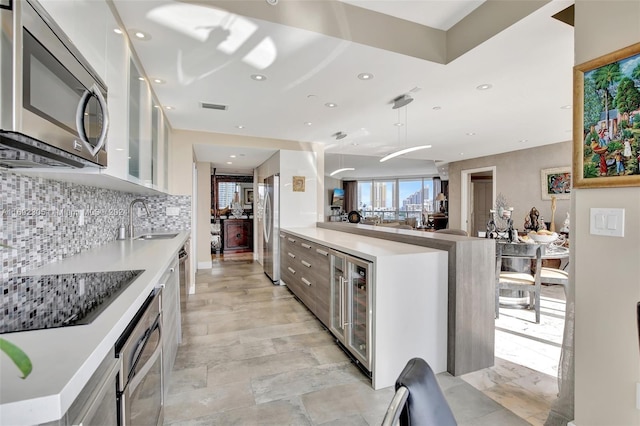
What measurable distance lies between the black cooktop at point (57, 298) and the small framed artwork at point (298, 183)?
356 centimetres

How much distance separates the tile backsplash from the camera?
1313 mm

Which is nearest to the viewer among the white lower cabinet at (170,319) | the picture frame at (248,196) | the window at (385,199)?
the white lower cabinet at (170,319)

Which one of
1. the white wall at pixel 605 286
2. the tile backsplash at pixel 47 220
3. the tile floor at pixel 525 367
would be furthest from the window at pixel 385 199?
the white wall at pixel 605 286

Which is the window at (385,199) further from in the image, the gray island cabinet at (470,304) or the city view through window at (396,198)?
the gray island cabinet at (470,304)

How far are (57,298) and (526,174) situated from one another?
7.47 metres

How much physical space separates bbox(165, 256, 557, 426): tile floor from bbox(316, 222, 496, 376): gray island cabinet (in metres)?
0.12

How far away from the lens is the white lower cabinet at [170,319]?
172 cm

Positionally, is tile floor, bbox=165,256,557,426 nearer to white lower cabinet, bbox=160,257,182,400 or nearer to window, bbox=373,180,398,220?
white lower cabinet, bbox=160,257,182,400

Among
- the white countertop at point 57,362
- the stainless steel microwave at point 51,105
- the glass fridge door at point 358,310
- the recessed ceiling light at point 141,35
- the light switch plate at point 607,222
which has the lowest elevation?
the glass fridge door at point 358,310

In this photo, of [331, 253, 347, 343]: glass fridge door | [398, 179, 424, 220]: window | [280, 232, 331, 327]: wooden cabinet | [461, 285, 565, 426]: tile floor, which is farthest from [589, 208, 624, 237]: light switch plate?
[398, 179, 424, 220]: window

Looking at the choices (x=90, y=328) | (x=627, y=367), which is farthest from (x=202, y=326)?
(x=627, y=367)

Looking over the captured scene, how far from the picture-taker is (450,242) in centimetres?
217

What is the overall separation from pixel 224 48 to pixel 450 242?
213 cm

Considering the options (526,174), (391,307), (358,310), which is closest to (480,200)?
(526,174)
